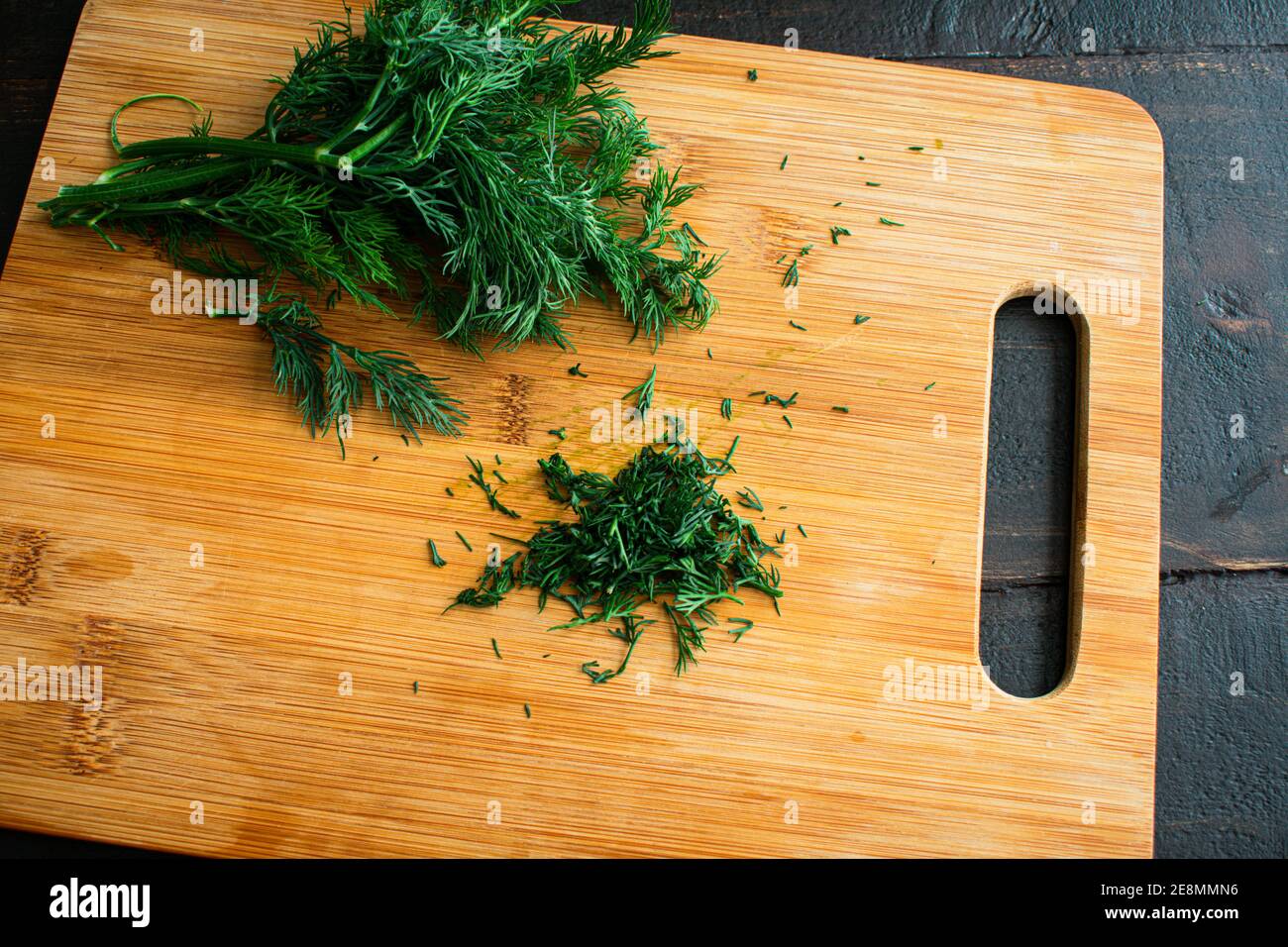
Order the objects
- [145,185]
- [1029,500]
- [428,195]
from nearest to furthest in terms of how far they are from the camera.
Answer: [428,195] → [145,185] → [1029,500]

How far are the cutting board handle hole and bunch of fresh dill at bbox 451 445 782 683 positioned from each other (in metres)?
0.56

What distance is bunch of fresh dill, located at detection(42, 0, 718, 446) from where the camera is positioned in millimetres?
1797

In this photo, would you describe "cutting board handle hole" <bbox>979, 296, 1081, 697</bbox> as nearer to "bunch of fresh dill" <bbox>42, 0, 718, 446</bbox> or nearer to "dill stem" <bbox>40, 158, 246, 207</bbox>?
"bunch of fresh dill" <bbox>42, 0, 718, 446</bbox>

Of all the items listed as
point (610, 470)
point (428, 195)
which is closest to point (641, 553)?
point (610, 470)

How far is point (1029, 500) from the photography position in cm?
208

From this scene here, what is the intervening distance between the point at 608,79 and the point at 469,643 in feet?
4.41

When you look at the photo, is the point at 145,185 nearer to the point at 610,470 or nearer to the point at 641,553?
the point at 610,470

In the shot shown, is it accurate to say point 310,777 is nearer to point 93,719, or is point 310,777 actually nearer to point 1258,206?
point 93,719

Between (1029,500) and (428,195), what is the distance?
152cm

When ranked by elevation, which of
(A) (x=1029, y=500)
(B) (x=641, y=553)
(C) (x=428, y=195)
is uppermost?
(C) (x=428, y=195)

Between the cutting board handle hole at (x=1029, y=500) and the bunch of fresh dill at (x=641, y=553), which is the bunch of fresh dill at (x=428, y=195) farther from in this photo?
the cutting board handle hole at (x=1029, y=500)

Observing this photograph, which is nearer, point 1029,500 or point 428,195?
point 428,195

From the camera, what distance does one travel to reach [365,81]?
1.86 m
